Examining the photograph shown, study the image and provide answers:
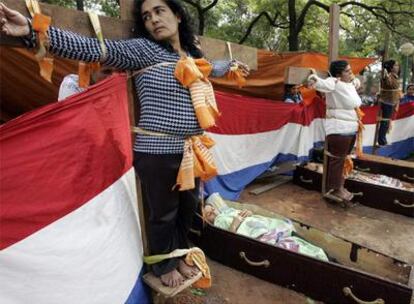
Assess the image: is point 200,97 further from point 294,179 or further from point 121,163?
point 294,179

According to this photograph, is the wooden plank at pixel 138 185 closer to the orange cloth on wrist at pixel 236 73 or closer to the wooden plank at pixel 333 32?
the orange cloth on wrist at pixel 236 73

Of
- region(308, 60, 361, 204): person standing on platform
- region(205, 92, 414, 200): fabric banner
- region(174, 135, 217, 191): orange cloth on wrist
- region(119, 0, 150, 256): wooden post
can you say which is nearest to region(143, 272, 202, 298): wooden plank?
region(119, 0, 150, 256): wooden post

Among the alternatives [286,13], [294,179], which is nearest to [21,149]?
[294,179]

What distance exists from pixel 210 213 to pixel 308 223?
1149mm

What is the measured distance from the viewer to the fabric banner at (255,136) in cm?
388

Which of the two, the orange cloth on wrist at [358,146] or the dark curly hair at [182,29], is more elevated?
the dark curly hair at [182,29]

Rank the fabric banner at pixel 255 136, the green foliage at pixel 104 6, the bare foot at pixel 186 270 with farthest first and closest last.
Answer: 1. the green foliage at pixel 104 6
2. the fabric banner at pixel 255 136
3. the bare foot at pixel 186 270

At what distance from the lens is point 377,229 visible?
353cm

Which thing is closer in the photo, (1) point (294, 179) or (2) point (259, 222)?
(2) point (259, 222)

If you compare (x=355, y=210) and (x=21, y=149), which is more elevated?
(x=21, y=149)

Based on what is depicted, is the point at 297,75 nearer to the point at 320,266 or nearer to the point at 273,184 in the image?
the point at 273,184

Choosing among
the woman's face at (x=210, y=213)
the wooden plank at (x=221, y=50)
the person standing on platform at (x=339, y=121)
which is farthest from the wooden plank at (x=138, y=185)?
the person standing on platform at (x=339, y=121)

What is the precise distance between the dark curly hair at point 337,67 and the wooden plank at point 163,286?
2716 millimetres

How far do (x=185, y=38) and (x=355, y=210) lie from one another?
2.94 meters
